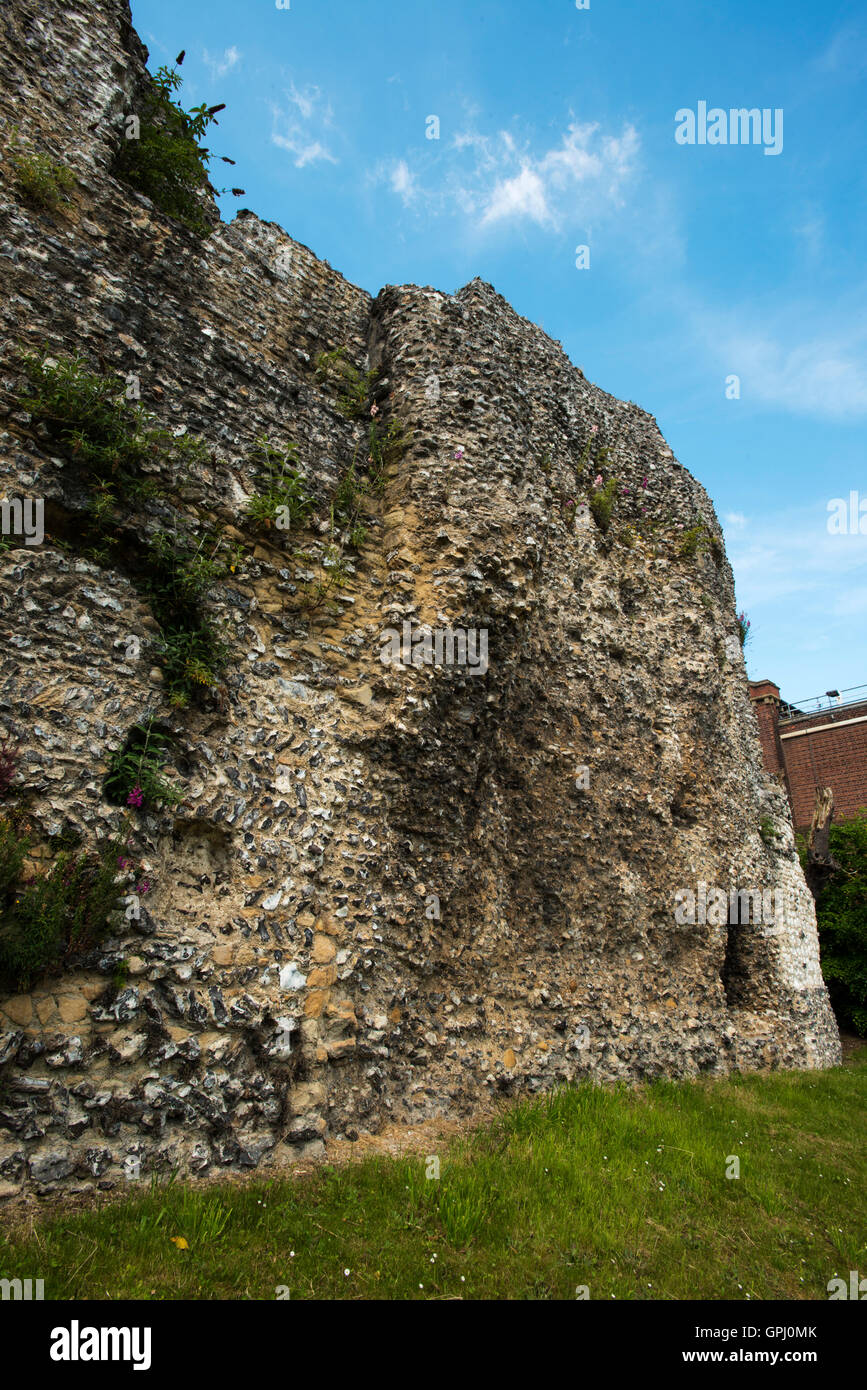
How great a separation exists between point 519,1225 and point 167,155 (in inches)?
422

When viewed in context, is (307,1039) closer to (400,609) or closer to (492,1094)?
(492,1094)

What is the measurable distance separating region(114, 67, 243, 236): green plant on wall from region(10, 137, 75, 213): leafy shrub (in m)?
1.34

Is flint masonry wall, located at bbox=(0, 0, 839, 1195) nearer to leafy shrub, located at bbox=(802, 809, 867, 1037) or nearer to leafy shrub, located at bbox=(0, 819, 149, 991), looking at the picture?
leafy shrub, located at bbox=(0, 819, 149, 991)

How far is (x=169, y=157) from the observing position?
7.49 metres

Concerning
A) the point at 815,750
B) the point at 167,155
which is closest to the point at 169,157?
the point at 167,155

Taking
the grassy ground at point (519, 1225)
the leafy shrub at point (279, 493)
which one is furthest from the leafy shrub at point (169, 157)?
the grassy ground at point (519, 1225)

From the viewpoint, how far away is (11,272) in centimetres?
552

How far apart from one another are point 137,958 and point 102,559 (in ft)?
10.2

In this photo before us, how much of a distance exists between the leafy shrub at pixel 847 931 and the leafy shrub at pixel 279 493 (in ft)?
65.3

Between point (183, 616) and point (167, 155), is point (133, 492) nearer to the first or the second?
point (183, 616)

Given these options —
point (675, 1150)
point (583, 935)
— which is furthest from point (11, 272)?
point (675, 1150)

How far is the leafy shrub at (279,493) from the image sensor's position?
21.8ft

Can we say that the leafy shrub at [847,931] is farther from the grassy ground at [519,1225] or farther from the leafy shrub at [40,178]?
the leafy shrub at [40,178]

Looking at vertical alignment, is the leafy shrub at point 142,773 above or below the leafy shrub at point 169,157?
below
